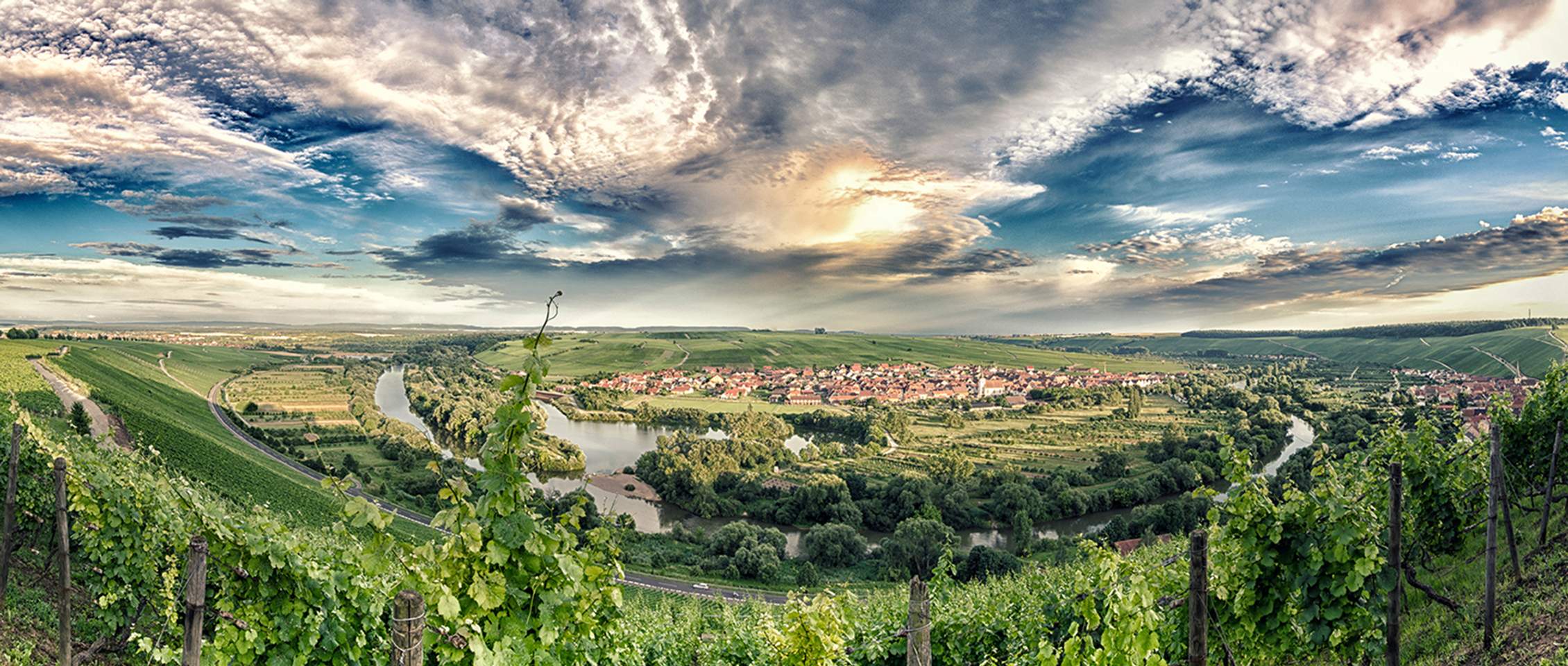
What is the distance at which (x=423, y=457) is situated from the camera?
44188 mm

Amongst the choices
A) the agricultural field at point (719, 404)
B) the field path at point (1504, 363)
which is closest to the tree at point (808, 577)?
the field path at point (1504, 363)

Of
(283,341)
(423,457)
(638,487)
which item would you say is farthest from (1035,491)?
(283,341)

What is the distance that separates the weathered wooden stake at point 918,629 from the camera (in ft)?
11.4

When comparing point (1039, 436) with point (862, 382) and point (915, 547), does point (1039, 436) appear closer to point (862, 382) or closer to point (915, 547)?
point (915, 547)

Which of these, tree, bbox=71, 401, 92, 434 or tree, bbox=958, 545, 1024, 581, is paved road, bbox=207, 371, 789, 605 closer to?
tree, bbox=71, 401, 92, 434

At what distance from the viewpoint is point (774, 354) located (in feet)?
412

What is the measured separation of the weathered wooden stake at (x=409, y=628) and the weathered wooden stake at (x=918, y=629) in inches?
94.5

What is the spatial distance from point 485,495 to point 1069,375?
113598 mm

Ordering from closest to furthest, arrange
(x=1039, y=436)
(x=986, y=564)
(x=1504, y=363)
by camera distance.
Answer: (x=986, y=564)
(x=1504, y=363)
(x=1039, y=436)

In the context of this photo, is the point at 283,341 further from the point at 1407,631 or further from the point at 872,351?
the point at 1407,631

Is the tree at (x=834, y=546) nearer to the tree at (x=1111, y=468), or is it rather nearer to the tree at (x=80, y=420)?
the tree at (x=1111, y=468)

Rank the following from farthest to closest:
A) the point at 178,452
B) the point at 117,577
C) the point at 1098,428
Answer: the point at 1098,428 < the point at 178,452 < the point at 117,577

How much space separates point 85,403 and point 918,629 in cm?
3995

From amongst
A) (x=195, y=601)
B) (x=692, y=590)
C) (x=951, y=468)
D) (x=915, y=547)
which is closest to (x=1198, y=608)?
(x=195, y=601)
